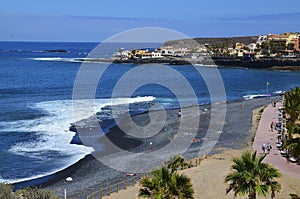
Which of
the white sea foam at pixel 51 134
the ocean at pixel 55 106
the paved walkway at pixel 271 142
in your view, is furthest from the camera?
the white sea foam at pixel 51 134

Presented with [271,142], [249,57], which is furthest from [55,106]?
[249,57]

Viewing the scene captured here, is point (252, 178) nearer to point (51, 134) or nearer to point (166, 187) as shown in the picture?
point (166, 187)

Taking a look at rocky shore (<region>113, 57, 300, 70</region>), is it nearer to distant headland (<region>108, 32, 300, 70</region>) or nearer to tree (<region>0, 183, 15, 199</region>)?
distant headland (<region>108, 32, 300, 70</region>)

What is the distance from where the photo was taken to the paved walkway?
859 inches

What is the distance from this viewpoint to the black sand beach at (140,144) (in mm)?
22136

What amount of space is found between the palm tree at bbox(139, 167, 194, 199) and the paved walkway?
9.89 metres

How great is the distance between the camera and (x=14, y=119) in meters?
39.2

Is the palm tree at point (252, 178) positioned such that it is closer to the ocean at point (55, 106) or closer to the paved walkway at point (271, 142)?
the paved walkway at point (271, 142)

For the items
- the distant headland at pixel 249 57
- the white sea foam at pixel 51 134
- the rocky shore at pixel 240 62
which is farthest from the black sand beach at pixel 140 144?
the distant headland at pixel 249 57

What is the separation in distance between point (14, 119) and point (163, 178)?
2945 cm

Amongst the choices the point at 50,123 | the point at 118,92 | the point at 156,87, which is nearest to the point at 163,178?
the point at 50,123

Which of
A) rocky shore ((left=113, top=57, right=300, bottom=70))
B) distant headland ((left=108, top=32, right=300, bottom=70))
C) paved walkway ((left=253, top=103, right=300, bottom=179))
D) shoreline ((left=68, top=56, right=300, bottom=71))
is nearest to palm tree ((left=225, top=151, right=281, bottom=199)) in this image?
paved walkway ((left=253, top=103, right=300, bottom=179))

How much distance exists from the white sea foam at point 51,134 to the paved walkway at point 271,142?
10770 mm

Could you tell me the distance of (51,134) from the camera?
33.0 meters
